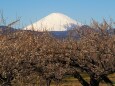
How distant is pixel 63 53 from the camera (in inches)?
1011

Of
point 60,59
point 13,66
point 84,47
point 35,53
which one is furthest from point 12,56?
point 84,47

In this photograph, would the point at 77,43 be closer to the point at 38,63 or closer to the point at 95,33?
the point at 95,33

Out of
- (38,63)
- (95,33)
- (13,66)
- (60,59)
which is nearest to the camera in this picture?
(13,66)

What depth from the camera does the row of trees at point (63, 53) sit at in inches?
880

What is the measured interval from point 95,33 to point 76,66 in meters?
2.91

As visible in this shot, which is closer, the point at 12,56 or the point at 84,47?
the point at 12,56

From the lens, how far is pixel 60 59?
25.4 m

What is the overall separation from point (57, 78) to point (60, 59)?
1.42 metres

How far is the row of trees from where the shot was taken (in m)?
22.3

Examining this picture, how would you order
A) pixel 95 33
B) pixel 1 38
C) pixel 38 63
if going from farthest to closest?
pixel 95 33, pixel 38 63, pixel 1 38

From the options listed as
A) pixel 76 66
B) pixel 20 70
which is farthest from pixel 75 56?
pixel 20 70

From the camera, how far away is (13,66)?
20562mm

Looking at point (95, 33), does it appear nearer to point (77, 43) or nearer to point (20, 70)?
point (77, 43)

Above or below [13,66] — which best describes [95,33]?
above
